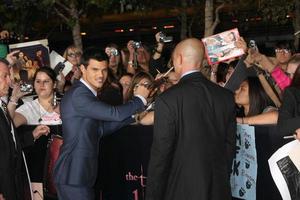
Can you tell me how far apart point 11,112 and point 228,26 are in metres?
19.2

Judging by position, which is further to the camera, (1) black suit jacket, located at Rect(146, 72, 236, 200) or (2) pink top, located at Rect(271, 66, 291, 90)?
(2) pink top, located at Rect(271, 66, 291, 90)

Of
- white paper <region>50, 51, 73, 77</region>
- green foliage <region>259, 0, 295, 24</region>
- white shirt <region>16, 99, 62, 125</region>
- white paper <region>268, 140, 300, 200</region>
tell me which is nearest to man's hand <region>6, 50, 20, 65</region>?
white shirt <region>16, 99, 62, 125</region>

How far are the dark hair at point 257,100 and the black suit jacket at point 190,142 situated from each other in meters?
0.96

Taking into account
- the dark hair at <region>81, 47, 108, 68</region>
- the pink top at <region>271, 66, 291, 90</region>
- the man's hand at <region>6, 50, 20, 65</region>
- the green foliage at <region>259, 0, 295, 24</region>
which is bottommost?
the pink top at <region>271, 66, 291, 90</region>

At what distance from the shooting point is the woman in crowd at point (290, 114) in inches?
152

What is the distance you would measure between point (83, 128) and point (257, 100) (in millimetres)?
1666

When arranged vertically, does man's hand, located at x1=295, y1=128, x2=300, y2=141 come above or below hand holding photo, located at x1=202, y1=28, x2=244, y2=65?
below

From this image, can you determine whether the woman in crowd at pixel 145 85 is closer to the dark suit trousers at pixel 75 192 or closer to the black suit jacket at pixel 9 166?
the dark suit trousers at pixel 75 192

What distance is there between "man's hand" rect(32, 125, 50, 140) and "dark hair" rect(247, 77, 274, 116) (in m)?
1.99

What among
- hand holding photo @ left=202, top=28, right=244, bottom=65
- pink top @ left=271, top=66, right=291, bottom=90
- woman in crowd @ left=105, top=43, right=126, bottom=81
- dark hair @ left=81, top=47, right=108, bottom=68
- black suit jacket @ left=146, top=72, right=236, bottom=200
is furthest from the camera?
woman in crowd @ left=105, top=43, right=126, bottom=81

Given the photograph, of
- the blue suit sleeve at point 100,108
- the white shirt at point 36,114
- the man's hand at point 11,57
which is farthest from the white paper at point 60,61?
the blue suit sleeve at point 100,108

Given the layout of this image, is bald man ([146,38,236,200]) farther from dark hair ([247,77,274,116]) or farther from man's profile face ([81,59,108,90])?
dark hair ([247,77,274,116])

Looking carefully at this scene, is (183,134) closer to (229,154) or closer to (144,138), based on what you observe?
(229,154)

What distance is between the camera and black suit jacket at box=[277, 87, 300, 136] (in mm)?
3859
